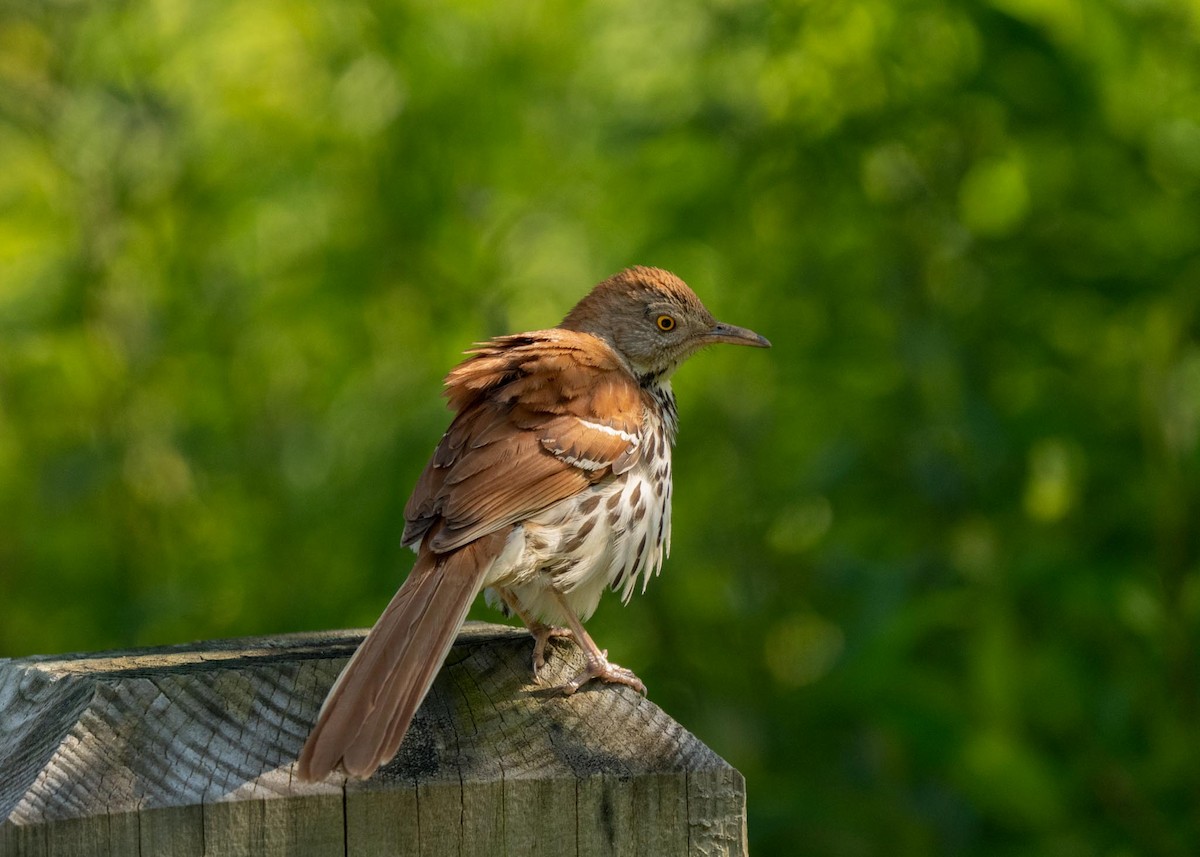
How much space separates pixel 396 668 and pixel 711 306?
284cm

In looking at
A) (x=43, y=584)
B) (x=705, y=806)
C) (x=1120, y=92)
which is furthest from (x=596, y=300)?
(x=705, y=806)

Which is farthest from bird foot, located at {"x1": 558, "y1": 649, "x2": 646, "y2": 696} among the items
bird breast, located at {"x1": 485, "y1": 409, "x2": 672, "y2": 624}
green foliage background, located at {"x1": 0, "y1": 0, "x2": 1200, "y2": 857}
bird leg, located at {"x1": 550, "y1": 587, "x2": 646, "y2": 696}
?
green foliage background, located at {"x1": 0, "y1": 0, "x2": 1200, "y2": 857}

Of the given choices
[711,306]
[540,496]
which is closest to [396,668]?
[540,496]

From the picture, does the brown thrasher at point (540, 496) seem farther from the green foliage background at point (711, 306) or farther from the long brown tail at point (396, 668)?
the green foliage background at point (711, 306)

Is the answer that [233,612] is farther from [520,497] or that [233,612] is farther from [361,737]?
[361,737]

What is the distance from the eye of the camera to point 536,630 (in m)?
3.14

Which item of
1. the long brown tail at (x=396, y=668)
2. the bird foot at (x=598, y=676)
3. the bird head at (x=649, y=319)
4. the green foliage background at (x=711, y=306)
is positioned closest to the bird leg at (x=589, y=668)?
the bird foot at (x=598, y=676)

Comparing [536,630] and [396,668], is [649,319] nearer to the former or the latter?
[536,630]

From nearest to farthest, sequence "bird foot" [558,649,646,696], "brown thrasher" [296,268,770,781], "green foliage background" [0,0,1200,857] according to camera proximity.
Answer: "bird foot" [558,649,646,696] → "brown thrasher" [296,268,770,781] → "green foliage background" [0,0,1200,857]

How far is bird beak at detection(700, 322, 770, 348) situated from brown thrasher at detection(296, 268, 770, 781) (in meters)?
0.35

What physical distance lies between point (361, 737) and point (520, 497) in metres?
1.32

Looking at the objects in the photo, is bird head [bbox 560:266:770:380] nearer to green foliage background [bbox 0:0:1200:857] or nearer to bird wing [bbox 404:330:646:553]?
green foliage background [bbox 0:0:1200:857]

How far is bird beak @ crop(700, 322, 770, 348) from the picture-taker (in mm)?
4348

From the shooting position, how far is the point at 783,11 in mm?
4672
